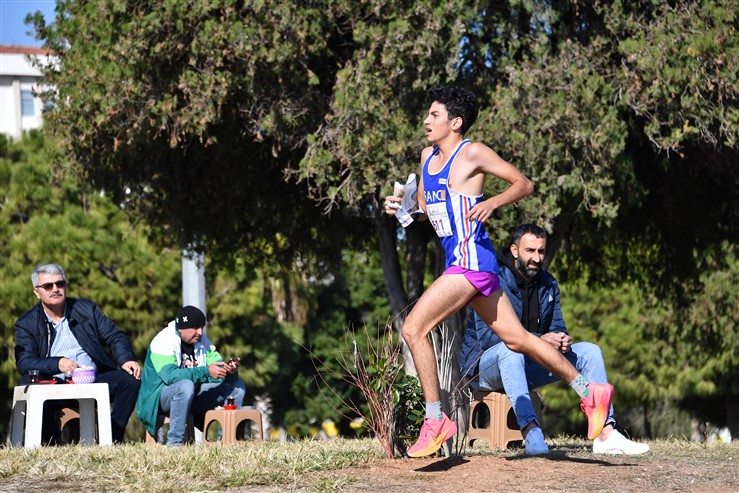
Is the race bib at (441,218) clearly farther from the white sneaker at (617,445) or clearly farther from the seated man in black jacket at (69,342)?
the seated man in black jacket at (69,342)

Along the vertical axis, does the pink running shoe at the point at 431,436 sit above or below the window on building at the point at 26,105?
below

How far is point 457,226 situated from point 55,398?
4304 mm

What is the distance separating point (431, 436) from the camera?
6.30 m

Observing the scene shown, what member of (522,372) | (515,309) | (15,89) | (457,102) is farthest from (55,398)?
(15,89)

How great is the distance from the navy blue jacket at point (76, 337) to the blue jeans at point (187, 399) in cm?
58

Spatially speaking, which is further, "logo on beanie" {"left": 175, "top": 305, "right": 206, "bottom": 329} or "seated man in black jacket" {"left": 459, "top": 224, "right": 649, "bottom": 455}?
"logo on beanie" {"left": 175, "top": 305, "right": 206, "bottom": 329}

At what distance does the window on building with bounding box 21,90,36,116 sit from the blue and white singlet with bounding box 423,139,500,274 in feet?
181

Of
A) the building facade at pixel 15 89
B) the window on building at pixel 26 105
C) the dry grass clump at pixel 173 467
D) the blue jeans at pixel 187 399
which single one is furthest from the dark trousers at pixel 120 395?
the window on building at pixel 26 105

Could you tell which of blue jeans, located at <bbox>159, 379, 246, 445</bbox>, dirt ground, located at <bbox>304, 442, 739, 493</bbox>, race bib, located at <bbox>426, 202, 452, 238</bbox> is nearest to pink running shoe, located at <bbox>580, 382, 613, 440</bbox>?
dirt ground, located at <bbox>304, 442, 739, 493</bbox>

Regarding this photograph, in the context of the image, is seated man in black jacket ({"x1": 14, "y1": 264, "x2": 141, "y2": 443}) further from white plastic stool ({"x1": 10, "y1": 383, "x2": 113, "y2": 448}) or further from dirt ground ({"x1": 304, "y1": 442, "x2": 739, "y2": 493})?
dirt ground ({"x1": 304, "y1": 442, "x2": 739, "y2": 493})

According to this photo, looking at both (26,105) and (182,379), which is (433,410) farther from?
(26,105)

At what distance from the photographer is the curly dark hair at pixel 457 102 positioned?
652 cm

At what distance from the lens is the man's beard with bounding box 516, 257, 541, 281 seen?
26.5 feet

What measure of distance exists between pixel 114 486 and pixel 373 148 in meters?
6.06
